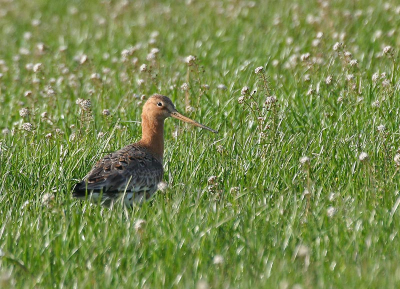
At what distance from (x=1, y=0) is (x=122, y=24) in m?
4.13

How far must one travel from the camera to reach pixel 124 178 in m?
6.00

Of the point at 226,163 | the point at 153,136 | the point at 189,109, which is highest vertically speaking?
the point at 189,109

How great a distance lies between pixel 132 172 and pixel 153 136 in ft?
2.27

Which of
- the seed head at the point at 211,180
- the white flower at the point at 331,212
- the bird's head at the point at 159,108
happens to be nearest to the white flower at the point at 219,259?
the white flower at the point at 331,212

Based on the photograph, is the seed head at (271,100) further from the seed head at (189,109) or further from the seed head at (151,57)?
the seed head at (151,57)

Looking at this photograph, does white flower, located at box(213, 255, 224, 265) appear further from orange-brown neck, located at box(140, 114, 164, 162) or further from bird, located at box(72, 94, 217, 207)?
orange-brown neck, located at box(140, 114, 164, 162)

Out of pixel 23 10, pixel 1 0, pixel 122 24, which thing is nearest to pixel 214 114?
pixel 122 24

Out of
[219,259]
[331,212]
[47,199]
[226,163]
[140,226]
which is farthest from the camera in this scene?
[226,163]

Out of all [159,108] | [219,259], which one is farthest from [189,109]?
[219,259]

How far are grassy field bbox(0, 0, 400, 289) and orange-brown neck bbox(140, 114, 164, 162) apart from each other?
20cm

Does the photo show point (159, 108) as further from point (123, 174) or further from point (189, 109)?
point (123, 174)

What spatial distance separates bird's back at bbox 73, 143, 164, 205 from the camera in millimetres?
5742

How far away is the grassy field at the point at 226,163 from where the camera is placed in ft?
15.1

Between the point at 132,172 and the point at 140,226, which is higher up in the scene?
the point at 132,172
